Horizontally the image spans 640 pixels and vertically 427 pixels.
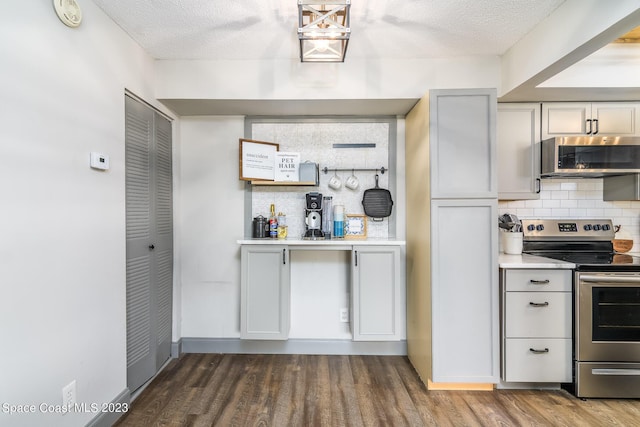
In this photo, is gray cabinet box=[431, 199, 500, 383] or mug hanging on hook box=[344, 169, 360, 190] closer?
gray cabinet box=[431, 199, 500, 383]

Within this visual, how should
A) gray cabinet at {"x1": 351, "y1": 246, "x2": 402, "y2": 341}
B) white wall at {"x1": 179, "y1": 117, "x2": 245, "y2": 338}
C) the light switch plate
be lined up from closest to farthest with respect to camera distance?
the light switch plate → gray cabinet at {"x1": 351, "y1": 246, "x2": 402, "y2": 341} → white wall at {"x1": 179, "y1": 117, "x2": 245, "y2": 338}

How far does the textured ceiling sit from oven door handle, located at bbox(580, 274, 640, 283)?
170cm

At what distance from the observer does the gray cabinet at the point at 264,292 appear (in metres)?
2.38

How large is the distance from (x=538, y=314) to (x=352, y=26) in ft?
7.57

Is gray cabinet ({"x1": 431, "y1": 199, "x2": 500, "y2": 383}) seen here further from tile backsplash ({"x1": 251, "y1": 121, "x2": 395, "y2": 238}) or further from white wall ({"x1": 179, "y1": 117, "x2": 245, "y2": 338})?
white wall ({"x1": 179, "y1": 117, "x2": 245, "y2": 338})

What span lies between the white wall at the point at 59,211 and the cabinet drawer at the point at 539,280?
259cm

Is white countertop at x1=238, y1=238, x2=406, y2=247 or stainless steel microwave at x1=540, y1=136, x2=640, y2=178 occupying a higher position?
stainless steel microwave at x1=540, y1=136, x2=640, y2=178

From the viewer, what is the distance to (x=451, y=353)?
2018mm

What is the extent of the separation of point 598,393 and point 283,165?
9.21 feet

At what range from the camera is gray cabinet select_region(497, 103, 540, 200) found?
2.40 metres

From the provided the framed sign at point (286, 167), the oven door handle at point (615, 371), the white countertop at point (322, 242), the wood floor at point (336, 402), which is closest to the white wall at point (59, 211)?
the wood floor at point (336, 402)

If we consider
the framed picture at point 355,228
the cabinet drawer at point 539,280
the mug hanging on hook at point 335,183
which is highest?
the mug hanging on hook at point 335,183

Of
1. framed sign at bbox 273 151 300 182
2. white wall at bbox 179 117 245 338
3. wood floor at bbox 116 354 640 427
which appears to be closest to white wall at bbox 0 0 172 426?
wood floor at bbox 116 354 640 427

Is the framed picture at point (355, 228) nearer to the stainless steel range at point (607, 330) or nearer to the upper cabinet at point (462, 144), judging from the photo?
the upper cabinet at point (462, 144)
